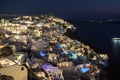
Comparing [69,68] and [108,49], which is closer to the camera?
[69,68]

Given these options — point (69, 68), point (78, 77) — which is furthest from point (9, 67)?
point (69, 68)

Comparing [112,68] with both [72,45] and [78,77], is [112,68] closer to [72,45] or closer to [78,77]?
[72,45]

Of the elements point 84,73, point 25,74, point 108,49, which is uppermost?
point 25,74

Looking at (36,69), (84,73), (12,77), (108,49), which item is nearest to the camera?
(12,77)

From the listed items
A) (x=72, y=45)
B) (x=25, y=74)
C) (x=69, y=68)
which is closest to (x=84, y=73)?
(x=69, y=68)

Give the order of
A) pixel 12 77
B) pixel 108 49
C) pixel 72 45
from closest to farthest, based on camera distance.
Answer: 1. pixel 12 77
2. pixel 72 45
3. pixel 108 49

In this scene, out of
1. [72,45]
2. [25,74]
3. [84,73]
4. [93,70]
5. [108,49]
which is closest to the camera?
[25,74]

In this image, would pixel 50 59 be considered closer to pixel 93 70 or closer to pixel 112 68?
pixel 93 70

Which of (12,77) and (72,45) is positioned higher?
(12,77)

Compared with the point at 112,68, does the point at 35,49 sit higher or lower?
higher
